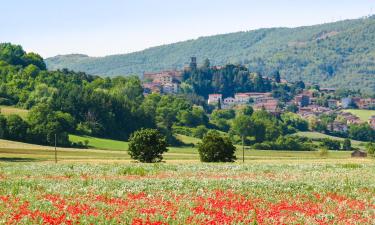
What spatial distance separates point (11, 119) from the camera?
175 metres

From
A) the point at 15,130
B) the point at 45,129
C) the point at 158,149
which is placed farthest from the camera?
the point at 45,129

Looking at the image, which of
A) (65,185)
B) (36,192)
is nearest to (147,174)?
(65,185)

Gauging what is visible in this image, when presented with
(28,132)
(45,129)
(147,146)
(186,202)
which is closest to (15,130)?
(28,132)

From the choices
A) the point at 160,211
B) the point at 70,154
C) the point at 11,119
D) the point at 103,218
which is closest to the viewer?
the point at 103,218

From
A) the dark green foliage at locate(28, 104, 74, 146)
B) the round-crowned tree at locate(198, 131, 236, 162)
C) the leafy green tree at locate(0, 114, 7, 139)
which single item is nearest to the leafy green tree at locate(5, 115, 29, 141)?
the leafy green tree at locate(0, 114, 7, 139)

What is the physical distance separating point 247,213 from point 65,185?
11.8 m

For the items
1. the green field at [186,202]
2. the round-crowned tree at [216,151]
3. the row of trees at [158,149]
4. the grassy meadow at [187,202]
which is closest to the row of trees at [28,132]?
the row of trees at [158,149]

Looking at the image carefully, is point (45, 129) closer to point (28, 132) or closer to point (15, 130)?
point (28, 132)

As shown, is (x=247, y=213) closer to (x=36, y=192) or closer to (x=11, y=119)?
(x=36, y=192)

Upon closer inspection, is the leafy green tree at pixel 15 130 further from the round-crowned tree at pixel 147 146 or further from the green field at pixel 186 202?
the green field at pixel 186 202

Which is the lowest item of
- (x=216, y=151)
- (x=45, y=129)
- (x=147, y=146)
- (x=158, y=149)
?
(x=216, y=151)

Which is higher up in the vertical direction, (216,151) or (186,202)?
(186,202)

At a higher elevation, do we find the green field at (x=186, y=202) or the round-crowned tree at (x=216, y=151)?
the green field at (x=186, y=202)

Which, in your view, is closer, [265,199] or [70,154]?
[265,199]
